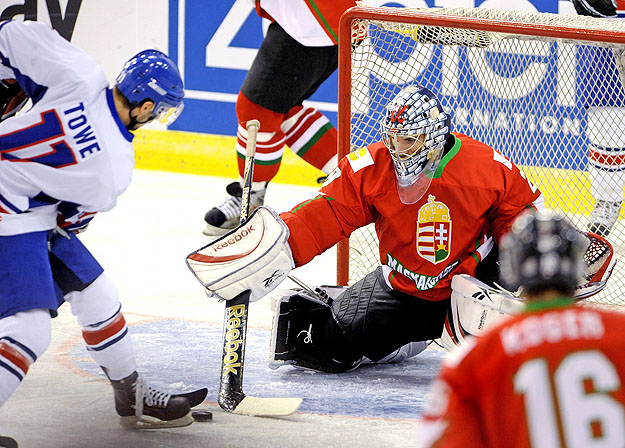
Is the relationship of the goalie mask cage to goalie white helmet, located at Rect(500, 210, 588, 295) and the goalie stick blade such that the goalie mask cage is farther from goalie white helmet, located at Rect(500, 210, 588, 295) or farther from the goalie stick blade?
goalie white helmet, located at Rect(500, 210, 588, 295)

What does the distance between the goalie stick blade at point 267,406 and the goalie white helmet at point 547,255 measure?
138 cm

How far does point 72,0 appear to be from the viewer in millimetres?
5766

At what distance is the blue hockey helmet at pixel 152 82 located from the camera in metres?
2.49

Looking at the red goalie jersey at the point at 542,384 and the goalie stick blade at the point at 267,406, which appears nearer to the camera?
the red goalie jersey at the point at 542,384

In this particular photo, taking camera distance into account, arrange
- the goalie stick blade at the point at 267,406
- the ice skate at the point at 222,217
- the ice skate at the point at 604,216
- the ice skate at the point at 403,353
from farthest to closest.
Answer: the ice skate at the point at 222,217
the ice skate at the point at 604,216
the ice skate at the point at 403,353
the goalie stick blade at the point at 267,406

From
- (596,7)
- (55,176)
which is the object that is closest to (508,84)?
(596,7)

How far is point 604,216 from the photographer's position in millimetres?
4055

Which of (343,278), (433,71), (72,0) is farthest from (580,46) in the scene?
(72,0)

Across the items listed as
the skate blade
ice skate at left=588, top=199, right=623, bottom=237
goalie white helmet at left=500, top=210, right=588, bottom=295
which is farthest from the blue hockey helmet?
ice skate at left=588, top=199, right=623, bottom=237

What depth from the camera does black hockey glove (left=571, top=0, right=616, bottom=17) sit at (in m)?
4.06

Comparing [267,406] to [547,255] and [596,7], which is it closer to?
[547,255]

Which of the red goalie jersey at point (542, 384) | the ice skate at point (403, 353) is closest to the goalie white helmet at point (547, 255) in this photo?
the red goalie jersey at point (542, 384)

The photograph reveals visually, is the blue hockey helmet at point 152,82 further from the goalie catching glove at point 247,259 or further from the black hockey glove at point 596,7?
the black hockey glove at point 596,7

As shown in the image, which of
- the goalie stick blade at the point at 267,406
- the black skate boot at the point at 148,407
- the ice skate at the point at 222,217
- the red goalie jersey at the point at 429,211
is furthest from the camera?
the ice skate at the point at 222,217
